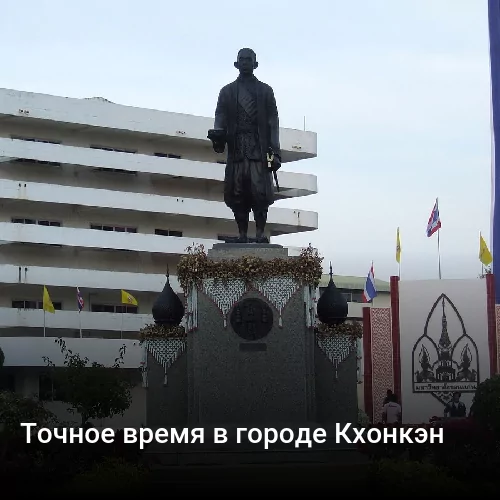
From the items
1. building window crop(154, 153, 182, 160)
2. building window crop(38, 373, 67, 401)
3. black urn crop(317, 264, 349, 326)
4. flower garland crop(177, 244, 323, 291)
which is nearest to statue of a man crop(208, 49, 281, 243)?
flower garland crop(177, 244, 323, 291)

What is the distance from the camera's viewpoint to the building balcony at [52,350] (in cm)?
4569

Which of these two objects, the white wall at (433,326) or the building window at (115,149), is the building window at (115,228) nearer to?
the building window at (115,149)

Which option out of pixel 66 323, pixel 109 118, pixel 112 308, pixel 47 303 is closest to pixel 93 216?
pixel 112 308

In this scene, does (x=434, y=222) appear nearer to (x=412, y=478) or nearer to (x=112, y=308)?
(x=112, y=308)

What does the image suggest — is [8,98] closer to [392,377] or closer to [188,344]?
[392,377]

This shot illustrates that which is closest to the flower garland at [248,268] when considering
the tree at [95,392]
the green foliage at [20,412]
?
the green foliage at [20,412]

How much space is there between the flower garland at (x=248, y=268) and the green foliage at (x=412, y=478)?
13.5 feet

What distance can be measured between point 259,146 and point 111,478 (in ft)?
22.1

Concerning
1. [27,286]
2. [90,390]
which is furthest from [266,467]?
[27,286]

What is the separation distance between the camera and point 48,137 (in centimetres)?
4944

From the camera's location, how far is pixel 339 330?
20.8m

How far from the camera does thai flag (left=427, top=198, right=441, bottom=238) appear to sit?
41406 mm

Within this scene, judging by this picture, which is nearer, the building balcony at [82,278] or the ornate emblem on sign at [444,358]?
the ornate emblem on sign at [444,358]

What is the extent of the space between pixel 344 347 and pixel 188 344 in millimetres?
2815
